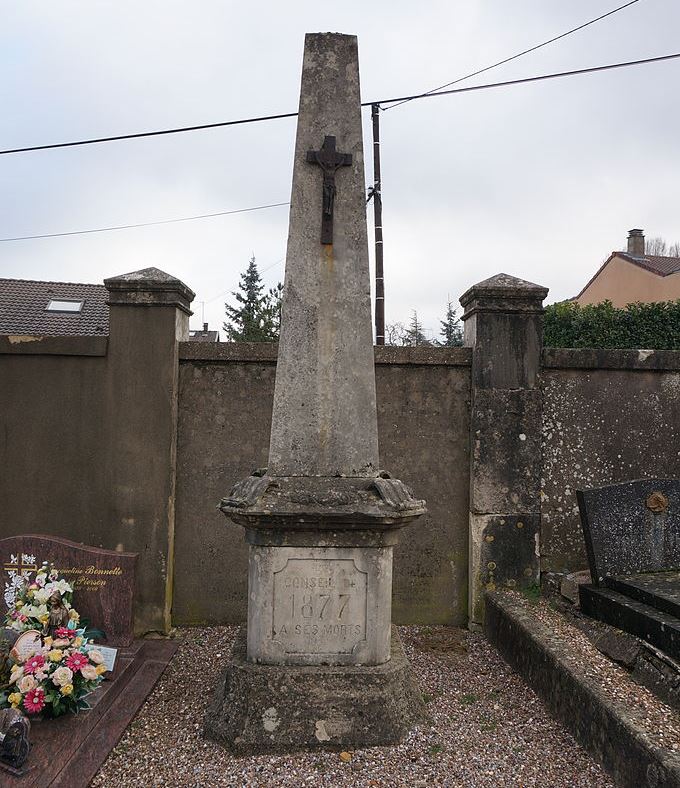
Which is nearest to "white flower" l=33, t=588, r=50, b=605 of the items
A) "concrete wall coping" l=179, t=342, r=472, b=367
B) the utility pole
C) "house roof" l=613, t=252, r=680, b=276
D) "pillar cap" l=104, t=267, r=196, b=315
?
"concrete wall coping" l=179, t=342, r=472, b=367

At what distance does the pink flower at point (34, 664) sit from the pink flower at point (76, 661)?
0.15m

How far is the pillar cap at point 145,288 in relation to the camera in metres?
5.53

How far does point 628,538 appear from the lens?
493cm

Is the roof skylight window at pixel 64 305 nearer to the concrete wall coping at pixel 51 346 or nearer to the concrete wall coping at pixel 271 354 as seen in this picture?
the concrete wall coping at pixel 51 346

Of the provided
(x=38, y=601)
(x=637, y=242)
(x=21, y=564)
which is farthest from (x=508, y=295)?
(x=637, y=242)

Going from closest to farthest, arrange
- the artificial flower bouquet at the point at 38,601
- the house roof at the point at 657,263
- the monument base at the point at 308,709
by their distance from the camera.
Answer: the monument base at the point at 308,709
the artificial flower bouquet at the point at 38,601
the house roof at the point at 657,263

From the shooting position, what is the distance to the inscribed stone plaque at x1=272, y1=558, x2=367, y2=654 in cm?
359

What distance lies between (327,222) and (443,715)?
3.01m

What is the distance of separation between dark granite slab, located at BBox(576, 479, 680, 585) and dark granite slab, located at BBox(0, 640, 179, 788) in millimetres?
3293

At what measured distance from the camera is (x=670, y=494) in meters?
5.04

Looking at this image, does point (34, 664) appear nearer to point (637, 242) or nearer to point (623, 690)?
point (623, 690)

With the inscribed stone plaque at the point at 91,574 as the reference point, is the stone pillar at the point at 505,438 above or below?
above

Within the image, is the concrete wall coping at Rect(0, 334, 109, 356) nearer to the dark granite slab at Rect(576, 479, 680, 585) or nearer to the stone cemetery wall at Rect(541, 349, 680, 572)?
the stone cemetery wall at Rect(541, 349, 680, 572)

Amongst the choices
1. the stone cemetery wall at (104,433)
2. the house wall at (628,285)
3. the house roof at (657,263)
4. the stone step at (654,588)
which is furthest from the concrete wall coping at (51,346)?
the house roof at (657,263)
